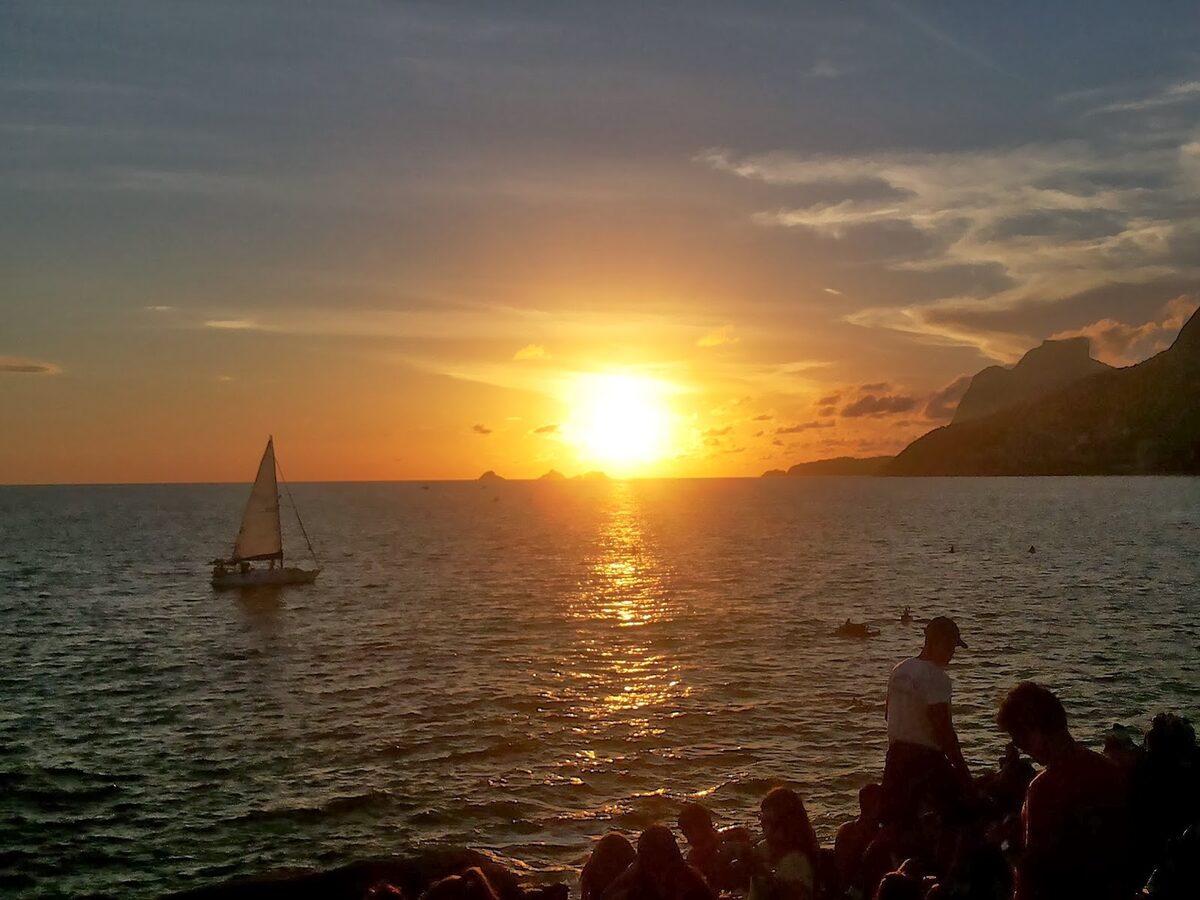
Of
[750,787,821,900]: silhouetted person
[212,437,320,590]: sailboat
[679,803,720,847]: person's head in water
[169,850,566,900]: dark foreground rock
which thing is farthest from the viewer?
[212,437,320,590]: sailboat

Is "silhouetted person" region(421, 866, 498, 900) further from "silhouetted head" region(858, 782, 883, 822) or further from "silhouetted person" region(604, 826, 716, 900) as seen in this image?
"silhouetted head" region(858, 782, 883, 822)

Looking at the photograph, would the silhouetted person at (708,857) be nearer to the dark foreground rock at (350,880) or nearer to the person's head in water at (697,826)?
the person's head in water at (697,826)

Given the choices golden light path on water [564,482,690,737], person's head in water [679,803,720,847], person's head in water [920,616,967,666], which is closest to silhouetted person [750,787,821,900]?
person's head in water [679,803,720,847]

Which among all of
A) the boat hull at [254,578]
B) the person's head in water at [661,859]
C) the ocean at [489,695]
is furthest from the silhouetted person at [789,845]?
the boat hull at [254,578]

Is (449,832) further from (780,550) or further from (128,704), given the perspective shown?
(780,550)

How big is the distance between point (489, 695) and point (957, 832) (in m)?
29.3

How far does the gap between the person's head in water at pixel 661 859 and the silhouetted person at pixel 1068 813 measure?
3596 mm

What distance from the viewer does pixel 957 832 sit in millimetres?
10406

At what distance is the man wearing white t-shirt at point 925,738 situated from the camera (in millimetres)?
10328

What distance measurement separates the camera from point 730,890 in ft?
40.2

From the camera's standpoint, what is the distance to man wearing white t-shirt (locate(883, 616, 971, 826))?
10328 mm

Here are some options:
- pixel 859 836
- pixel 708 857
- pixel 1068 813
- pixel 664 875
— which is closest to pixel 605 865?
pixel 708 857

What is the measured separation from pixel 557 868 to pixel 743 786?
6.91 meters

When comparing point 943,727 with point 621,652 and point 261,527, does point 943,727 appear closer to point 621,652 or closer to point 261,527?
point 621,652
